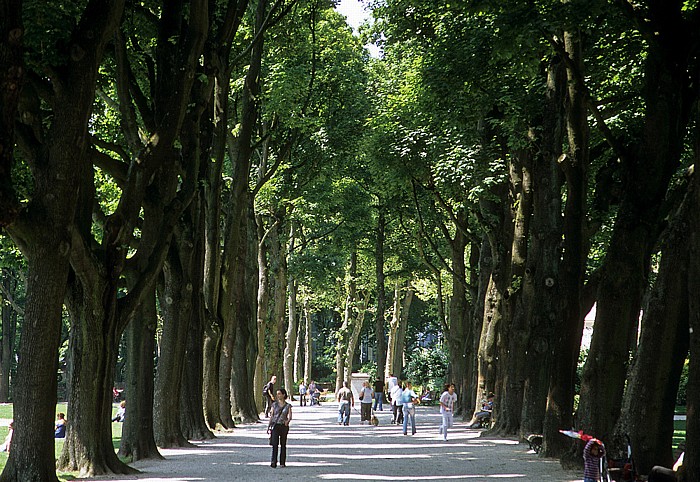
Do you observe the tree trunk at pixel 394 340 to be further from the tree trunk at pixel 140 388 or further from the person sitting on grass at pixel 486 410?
the tree trunk at pixel 140 388

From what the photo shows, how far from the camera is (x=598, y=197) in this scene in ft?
67.8

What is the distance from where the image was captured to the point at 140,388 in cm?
1902

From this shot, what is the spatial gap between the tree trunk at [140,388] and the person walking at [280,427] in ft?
7.40

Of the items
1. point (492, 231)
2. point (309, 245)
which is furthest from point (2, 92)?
point (309, 245)

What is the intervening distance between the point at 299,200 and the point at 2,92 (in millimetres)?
27641

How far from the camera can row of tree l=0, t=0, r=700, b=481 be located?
1339cm

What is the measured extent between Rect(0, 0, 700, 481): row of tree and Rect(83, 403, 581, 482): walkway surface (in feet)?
3.16

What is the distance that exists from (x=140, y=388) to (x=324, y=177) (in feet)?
72.5

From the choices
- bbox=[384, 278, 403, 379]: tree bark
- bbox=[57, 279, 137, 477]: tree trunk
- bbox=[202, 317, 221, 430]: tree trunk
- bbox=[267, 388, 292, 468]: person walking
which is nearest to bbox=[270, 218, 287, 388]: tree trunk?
bbox=[202, 317, 221, 430]: tree trunk

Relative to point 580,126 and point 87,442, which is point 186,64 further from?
point 580,126

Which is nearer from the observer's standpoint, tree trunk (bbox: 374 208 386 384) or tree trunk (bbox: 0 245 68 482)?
tree trunk (bbox: 0 245 68 482)

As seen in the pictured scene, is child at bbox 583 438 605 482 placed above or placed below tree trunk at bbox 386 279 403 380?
below

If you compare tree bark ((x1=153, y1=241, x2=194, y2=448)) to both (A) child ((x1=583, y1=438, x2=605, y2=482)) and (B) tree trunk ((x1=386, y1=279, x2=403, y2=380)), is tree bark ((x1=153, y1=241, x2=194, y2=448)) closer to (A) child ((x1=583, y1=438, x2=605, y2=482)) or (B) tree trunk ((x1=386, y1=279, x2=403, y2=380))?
(A) child ((x1=583, y1=438, x2=605, y2=482))

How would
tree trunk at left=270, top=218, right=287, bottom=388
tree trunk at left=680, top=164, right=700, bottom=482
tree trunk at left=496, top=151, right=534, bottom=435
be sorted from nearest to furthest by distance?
tree trunk at left=680, top=164, right=700, bottom=482 < tree trunk at left=496, top=151, right=534, bottom=435 < tree trunk at left=270, top=218, right=287, bottom=388
